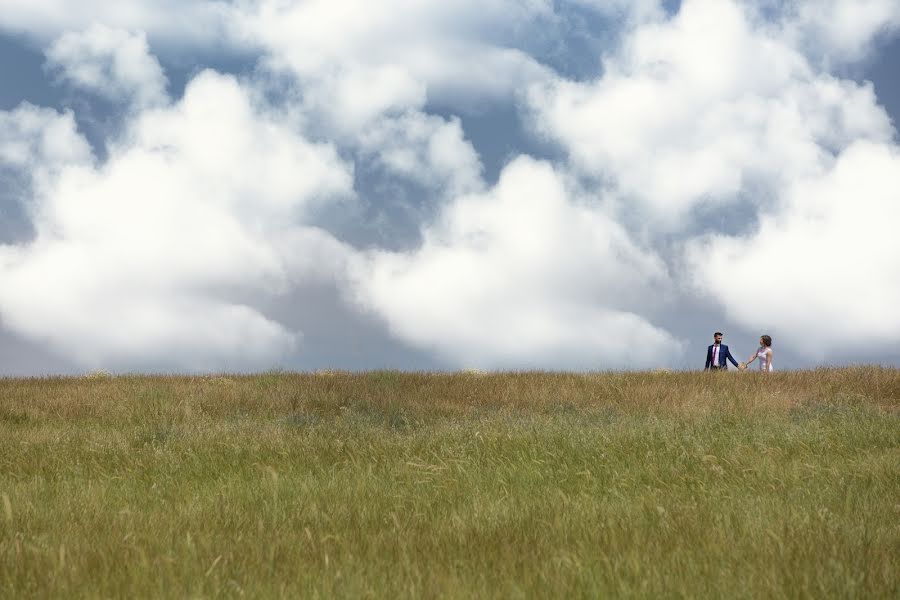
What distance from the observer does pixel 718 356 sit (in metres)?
20.7

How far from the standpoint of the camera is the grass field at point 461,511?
3.50 m

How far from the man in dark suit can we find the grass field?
9782 millimetres

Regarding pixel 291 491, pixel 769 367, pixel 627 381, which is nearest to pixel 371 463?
pixel 291 491

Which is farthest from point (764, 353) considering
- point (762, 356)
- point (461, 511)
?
point (461, 511)

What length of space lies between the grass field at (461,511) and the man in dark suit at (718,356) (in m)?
9.78

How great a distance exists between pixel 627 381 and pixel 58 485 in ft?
43.6

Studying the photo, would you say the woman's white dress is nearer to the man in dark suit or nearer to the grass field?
the man in dark suit

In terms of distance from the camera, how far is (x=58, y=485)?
632cm

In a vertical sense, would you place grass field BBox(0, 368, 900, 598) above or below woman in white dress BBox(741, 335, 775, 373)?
below

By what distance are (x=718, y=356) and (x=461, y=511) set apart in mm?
17216

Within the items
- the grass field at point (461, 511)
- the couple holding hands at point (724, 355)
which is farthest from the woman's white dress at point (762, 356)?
the grass field at point (461, 511)

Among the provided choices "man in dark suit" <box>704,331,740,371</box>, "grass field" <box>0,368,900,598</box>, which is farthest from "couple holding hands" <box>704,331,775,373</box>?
"grass field" <box>0,368,900,598</box>

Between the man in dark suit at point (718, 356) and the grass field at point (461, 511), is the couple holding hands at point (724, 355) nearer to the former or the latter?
the man in dark suit at point (718, 356)

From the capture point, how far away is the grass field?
3.50m
